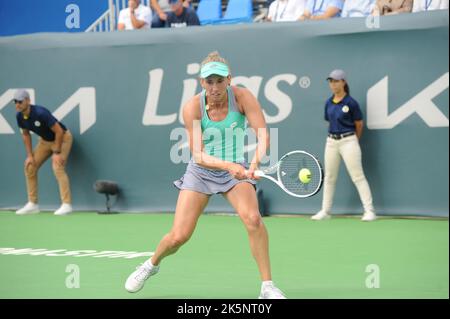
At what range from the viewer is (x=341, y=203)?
11781 mm

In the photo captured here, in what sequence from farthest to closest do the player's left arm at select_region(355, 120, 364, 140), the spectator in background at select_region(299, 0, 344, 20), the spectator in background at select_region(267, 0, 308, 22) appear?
the spectator in background at select_region(267, 0, 308, 22), the spectator in background at select_region(299, 0, 344, 20), the player's left arm at select_region(355, 120, 364, 140)

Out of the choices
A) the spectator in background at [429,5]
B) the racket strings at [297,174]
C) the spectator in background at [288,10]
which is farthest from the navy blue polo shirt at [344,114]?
the racket strings at [297,174]

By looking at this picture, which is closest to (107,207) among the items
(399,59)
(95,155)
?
(95,155)

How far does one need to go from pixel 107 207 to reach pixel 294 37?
11.8 feet

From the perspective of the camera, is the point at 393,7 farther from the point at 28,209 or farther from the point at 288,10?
the point at 28,209

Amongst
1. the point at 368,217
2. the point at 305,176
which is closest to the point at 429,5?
the point at 368,217

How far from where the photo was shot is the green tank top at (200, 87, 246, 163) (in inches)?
253

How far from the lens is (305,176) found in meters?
6.54

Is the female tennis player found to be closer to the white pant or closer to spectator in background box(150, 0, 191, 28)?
the white pant

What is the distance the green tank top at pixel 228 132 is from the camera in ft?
21.0

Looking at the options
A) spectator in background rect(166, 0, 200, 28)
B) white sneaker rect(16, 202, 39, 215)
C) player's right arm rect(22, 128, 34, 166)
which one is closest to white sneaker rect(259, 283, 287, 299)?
player's right arm rect(22, 128, 34, 166)

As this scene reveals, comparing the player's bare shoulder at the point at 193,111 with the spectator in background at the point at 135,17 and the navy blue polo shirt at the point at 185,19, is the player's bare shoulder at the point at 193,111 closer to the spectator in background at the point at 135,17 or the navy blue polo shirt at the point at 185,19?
the navy blue polo shirt at the point at 185,19

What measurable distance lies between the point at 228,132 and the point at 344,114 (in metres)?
5.07

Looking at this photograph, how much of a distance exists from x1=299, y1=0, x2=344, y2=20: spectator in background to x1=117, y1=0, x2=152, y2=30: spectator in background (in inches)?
104
